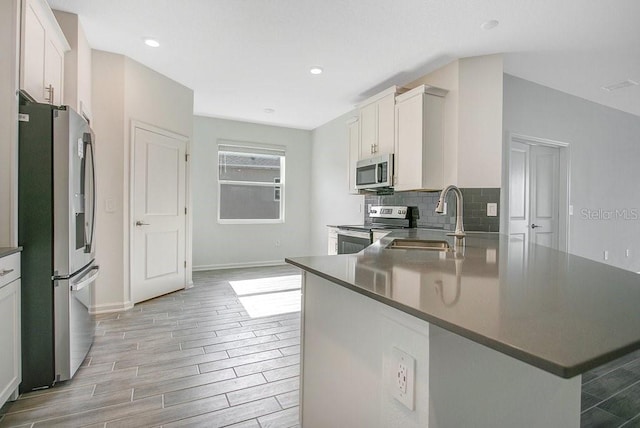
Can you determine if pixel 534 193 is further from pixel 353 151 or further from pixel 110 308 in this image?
pixel 110 308

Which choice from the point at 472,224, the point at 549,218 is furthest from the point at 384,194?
the point at 549,218

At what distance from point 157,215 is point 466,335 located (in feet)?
13.0

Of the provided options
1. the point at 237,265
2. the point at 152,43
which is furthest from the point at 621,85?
the point at 237,265

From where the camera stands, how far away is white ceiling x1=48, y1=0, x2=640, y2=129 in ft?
8.00

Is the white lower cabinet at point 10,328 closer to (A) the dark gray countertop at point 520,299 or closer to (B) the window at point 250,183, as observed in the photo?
(A) the dark gray countertop at point 520,299

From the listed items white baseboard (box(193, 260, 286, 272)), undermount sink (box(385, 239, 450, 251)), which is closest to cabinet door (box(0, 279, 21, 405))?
undermount sink (box(385, 239, 450, 251))

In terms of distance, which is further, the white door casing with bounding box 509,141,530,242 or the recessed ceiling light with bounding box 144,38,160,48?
the white door casing with bounding box 509,141,530,242

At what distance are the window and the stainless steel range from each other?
90.2 inches

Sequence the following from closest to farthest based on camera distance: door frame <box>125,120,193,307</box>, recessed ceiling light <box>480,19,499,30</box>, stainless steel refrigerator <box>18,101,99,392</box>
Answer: stainless steel refrigerator <box>18,101,99,392</box> → recessed ceiling light <box>480,19,499,30</box> → door frame <box>125,120,193,307</box>

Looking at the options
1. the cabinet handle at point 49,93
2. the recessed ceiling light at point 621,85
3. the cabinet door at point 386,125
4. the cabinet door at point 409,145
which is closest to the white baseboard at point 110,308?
the cabinet handle at point 49,93

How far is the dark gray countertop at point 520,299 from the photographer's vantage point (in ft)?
1.65

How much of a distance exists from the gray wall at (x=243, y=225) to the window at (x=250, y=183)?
108 millimetres

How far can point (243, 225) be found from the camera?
19.3 feet

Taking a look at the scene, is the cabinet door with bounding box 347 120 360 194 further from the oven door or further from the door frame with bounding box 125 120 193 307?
the door frame with bounding box 125 120 193 307
